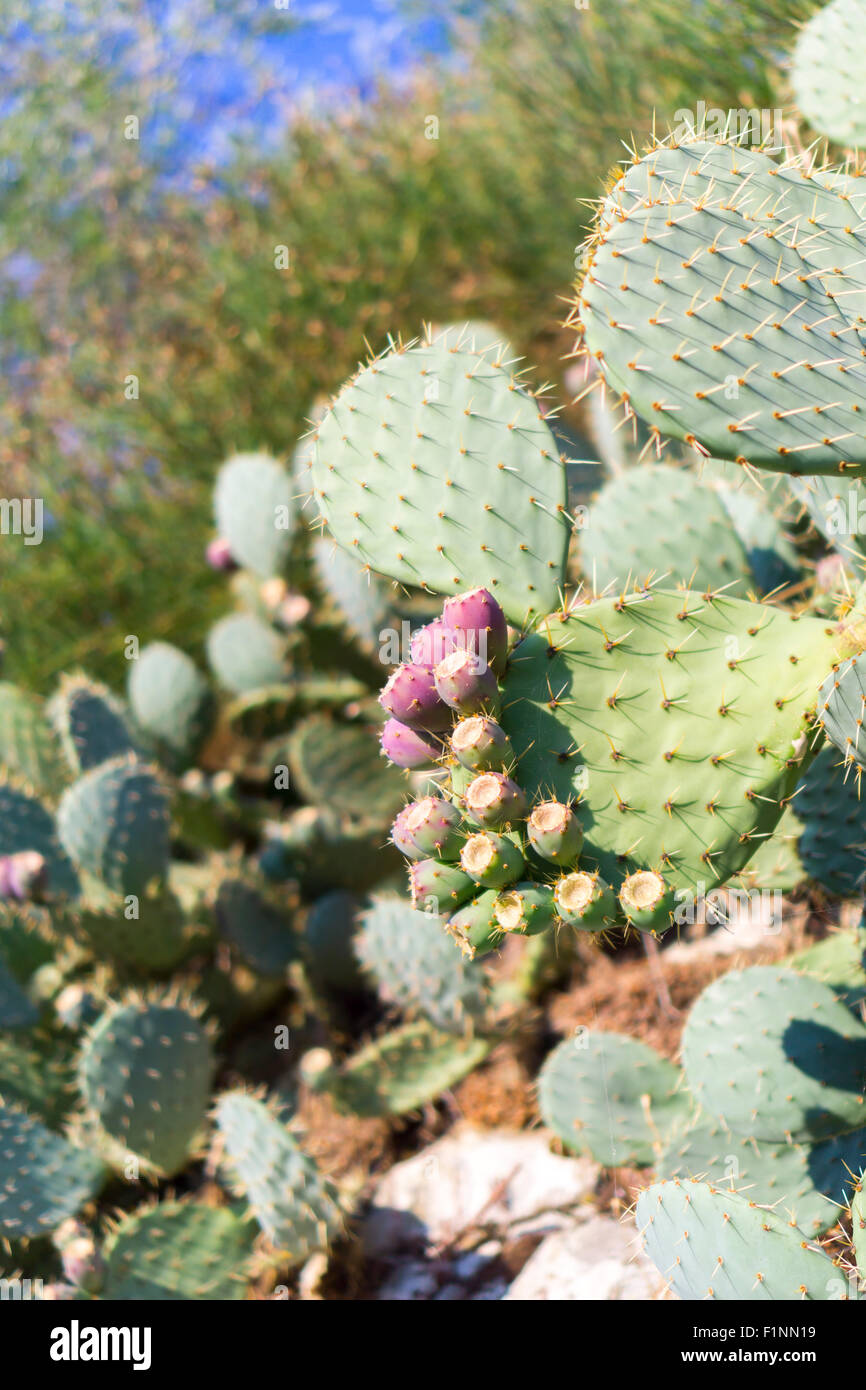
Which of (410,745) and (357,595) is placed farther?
(357,595)

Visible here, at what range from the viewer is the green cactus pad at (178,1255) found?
7.26ft

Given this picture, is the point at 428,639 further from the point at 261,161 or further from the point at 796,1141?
the point at 261,161

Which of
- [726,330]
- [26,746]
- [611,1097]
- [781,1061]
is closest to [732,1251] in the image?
[781,1061]

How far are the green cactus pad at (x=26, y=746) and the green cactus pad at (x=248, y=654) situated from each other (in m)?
0.60

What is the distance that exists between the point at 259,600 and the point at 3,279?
2891 mm

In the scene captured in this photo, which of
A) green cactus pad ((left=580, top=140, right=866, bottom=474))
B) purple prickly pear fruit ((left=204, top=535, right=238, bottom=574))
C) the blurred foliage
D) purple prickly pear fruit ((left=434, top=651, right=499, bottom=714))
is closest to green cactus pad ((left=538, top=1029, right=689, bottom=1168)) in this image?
purple prickly pear fruit ((left=434, top=651, right=499, bottom=714))

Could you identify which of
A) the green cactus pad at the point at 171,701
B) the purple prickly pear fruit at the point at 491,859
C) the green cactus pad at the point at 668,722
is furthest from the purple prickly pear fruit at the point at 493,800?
A: the green cactus pad at the point at 171,701

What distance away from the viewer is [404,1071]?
252 cm

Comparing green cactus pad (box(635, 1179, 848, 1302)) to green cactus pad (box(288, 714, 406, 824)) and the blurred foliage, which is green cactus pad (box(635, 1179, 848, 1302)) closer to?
green cactus pad (box(288, 714, 406, 824))

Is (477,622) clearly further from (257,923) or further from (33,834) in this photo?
(33,834)

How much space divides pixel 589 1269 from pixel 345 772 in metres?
1.42

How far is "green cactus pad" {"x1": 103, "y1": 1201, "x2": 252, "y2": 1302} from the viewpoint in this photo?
2.21m

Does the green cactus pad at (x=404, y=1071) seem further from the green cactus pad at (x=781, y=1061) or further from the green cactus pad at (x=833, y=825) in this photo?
the green cactus pad at (x=833, y=825)
